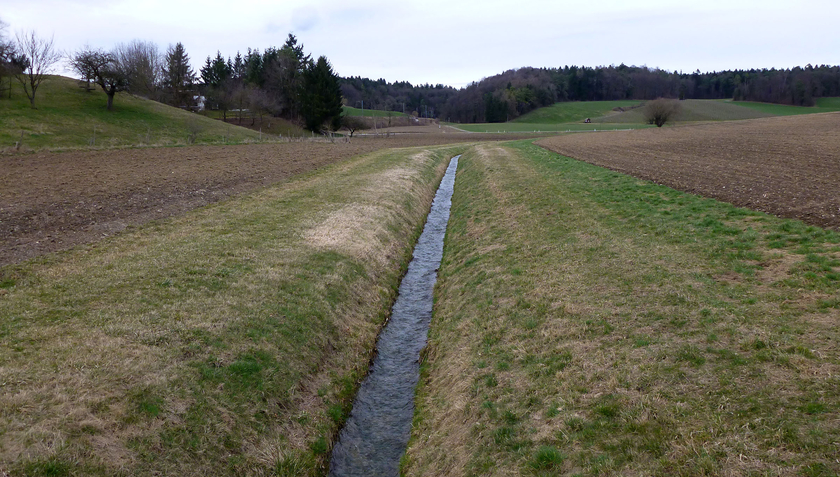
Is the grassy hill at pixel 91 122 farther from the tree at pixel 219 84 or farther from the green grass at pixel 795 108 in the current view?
the green grass at pixel 795 108

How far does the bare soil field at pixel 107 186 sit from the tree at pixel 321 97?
44.5 metres

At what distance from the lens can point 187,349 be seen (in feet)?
28.5

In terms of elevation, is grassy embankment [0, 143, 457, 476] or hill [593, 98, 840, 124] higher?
hill [593, 98, 840, 124]

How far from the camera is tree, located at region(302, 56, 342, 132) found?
80.6 m

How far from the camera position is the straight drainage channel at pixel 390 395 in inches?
320

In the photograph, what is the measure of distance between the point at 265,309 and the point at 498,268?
7.08 m

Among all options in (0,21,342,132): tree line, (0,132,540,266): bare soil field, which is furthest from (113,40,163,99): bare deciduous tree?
(0,132,540,266): bare soil field

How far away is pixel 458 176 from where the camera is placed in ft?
125

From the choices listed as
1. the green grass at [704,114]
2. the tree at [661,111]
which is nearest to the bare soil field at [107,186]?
the tree at [661,111]

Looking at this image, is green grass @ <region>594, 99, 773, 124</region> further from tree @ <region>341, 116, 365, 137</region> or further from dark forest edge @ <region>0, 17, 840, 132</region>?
tree @ <region>341, 116, 365, 137</region>

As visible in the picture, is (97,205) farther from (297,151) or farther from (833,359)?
(297,151)

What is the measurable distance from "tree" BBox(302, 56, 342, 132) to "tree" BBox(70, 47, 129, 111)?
29264 millimetres

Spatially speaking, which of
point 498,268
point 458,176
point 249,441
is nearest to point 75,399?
point 249,441

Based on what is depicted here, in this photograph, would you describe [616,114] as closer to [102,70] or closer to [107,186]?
[102,70]
